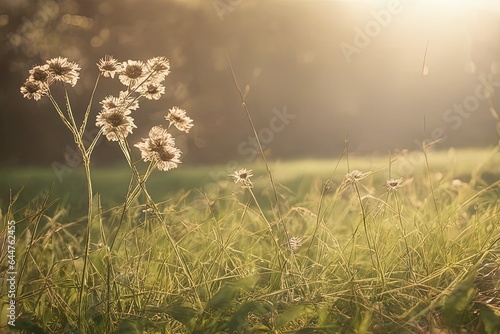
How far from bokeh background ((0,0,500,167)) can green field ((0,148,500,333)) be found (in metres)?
0.09

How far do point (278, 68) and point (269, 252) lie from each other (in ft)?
2.09

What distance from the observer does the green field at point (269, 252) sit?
148 centimetres

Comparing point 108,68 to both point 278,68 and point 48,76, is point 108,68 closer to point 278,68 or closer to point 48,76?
point 48,76

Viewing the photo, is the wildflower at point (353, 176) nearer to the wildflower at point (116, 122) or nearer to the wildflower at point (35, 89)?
the wildflower at point (116, 122)

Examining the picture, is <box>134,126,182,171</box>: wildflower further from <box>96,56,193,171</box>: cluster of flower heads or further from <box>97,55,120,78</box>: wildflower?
<box>97,55,120,78</box>: wildflower

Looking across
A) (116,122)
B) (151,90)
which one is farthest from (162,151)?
(151,90)

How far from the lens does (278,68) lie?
200cm

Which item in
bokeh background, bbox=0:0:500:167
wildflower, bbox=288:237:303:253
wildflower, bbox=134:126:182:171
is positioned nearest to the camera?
wildflower, bbox=134:126:182:171

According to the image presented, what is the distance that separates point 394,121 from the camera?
194cm

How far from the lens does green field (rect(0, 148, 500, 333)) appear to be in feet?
4.85

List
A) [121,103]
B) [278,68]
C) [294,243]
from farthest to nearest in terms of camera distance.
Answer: [278,68] → [294,243] → [121,103]

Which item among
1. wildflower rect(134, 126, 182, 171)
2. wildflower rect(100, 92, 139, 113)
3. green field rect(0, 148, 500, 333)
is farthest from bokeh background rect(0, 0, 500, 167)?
wildflower rect(134, 126, 182, 171)

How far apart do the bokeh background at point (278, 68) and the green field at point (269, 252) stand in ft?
0.28

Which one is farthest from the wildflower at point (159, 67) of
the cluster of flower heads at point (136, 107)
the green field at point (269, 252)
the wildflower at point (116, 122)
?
the green field at point (269, 252)
